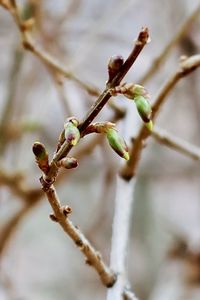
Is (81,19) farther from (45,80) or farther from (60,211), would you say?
(60,211)

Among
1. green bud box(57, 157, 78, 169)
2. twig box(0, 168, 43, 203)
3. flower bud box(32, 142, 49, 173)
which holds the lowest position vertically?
twig box(0, 168, 43, 203)

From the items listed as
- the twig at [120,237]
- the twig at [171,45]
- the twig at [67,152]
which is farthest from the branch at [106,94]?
the twig at [171,45]

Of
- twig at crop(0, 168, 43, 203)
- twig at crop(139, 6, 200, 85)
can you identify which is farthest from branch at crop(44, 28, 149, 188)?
twig at crop(0, 168, 43, 203)

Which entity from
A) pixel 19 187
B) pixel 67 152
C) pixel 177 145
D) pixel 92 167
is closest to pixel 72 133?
pixel 67 152

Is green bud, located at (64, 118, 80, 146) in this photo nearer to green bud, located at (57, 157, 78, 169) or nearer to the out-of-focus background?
green bud, located at (57, 157, 78, 169)

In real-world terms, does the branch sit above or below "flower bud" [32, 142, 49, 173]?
above

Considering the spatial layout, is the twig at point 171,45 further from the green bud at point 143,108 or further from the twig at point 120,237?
the green bud at point 143,108
